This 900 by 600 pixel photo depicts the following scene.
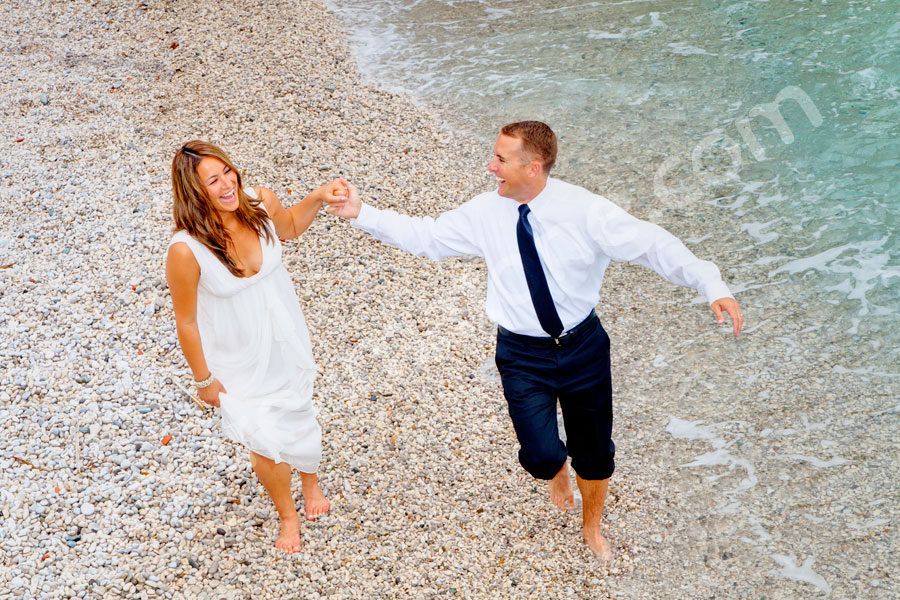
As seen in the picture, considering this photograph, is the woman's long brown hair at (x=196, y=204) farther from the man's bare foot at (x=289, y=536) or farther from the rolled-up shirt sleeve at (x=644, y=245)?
the rolled-up shirt sleeve at (x=644, y=245)

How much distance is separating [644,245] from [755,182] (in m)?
4.92

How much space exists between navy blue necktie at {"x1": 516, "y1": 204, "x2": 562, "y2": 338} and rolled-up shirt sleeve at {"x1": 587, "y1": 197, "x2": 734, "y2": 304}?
27 cm

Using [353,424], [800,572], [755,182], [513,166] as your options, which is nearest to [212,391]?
[353,424]

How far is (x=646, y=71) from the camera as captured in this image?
9.88 meters

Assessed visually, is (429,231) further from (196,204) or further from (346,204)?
(196,204)

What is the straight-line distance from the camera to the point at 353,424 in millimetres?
5023

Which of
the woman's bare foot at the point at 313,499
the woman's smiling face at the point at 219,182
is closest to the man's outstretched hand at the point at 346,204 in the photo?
the woman's smiling face at the point at 219,182

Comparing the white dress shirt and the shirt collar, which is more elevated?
the shirt collar

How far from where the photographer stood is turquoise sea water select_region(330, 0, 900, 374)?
681 centimetres

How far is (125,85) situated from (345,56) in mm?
2785

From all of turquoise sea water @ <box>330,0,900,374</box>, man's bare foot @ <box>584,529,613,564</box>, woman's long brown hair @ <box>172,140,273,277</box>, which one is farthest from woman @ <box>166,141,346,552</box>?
turquoise sea water @ <box>330,0,900,374</box>

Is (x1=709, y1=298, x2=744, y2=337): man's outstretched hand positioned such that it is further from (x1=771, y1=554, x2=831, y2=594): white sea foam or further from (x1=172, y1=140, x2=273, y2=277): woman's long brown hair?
(x1=172, y1=140, x2=273, y2=277): woman's long brown hair

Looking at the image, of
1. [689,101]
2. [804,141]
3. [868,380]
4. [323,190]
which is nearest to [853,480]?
[868,380]

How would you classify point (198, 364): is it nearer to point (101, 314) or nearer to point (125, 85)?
point (101, 314)
